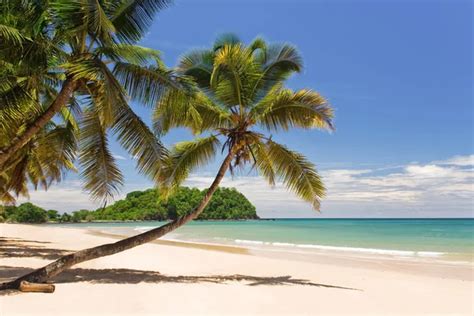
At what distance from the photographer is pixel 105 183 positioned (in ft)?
29.5

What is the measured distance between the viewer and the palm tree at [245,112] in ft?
32.9

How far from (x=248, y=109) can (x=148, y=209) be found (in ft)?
284

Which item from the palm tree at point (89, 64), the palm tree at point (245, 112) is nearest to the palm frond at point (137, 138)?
the palm tree at point (89, 64)

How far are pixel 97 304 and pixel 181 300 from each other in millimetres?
1396

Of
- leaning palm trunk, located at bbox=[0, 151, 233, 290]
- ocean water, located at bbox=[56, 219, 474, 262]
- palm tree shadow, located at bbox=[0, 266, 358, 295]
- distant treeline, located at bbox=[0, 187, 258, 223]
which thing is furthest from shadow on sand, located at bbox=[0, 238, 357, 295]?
distant treeline, located at bbox=[0, 187, 258, 223]

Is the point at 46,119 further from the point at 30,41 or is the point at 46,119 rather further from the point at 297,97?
the point at 297,97

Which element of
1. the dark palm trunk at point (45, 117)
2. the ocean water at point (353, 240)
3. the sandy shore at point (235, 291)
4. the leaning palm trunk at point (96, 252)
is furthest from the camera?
the ocean water at point (353, 240)

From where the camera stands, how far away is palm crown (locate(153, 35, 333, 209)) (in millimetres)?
10086

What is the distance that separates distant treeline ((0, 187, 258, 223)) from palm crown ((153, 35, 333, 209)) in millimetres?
58146

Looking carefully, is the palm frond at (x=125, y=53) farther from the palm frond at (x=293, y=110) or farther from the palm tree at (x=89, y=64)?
the palm frond at (x=293, y=110)

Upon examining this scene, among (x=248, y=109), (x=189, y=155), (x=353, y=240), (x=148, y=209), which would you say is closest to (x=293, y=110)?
(x=248, y=109)

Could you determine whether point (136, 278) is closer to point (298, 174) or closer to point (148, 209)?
point (298, 174)

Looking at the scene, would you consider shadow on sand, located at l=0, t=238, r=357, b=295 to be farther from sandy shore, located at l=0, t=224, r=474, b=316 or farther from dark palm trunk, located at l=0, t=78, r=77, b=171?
dark palm trunk, located at l=0, t=78, r=77, b=171

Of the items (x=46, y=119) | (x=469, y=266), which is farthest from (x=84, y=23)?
(x=469, y=266)
